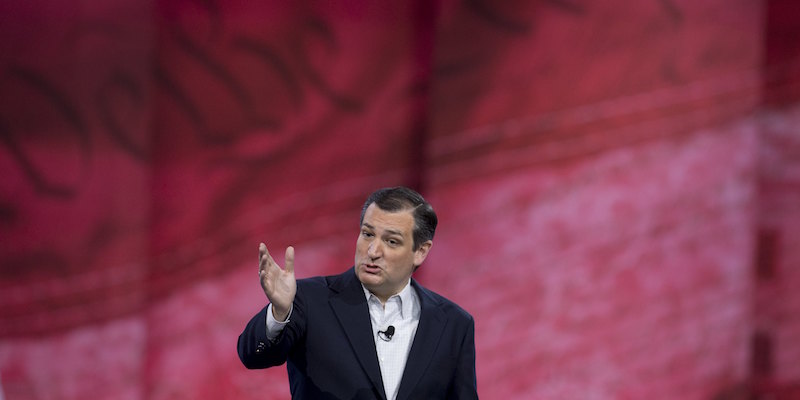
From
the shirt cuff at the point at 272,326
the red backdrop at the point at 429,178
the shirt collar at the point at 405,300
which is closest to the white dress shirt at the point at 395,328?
the shirt collar at the point at 405,300

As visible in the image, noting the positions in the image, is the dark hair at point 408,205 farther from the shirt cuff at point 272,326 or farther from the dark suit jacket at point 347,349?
the shirt cuff at point 272,326

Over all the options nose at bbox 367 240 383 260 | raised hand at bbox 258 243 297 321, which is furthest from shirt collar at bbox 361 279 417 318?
raised hand at bbox 258 243 297 321

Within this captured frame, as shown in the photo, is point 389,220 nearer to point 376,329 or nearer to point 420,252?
point 420,252

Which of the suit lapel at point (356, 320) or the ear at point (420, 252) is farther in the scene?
the ear at point (420, 252)

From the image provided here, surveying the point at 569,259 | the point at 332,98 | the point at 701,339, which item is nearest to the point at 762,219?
the point at 701,339

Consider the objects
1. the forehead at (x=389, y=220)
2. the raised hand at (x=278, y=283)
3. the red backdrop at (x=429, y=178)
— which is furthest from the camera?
the red backdrop at (x=429, y=178)

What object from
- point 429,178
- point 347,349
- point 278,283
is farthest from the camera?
point 429,178

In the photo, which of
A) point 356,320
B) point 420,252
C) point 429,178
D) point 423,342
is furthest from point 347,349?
point 429,178

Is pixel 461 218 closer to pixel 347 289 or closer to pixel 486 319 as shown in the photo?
pixel 486 319

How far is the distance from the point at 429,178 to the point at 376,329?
1885mm

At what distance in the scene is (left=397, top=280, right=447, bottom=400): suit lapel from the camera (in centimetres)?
234

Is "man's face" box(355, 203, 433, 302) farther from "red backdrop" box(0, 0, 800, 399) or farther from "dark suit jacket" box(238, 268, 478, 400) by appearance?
"red backdrop" box(0, 0, 800, 399)

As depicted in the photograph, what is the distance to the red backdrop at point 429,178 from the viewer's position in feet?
11.7

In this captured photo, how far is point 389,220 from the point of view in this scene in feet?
A: 7.90
